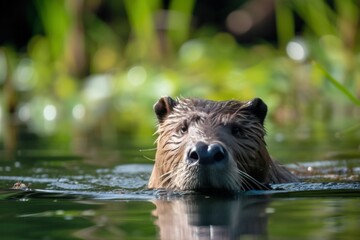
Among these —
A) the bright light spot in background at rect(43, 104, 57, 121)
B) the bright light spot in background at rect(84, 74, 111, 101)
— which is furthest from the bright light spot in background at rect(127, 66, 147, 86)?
the bright light spot in background at rect(43, 104, 57, 121)

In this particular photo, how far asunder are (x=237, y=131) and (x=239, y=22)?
12814mm

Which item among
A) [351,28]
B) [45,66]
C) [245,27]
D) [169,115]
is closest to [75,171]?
[169,115]

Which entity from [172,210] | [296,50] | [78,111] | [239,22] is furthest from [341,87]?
[239,22]

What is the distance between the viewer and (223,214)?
4.43 meters

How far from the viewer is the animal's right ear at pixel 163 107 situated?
5.94m

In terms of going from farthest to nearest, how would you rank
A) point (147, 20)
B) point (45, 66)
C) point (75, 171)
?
point (45, 66) → point (147, 20) → point (75, 171)

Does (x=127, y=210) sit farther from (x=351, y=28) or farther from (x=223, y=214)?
(x=351, y=28)

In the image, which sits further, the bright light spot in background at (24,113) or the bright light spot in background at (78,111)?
the bright light spot in background at (24,113)

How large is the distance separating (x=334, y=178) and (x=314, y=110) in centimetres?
605

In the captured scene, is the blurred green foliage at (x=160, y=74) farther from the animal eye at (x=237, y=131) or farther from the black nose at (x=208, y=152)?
the black nose at (x=208, y=152)

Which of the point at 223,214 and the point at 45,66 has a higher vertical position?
the point at 45,66

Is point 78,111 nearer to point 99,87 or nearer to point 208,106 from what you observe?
point 99,87

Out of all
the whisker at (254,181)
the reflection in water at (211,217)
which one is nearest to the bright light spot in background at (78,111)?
the whisker at (254,181)

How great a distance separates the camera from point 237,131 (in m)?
5.62
